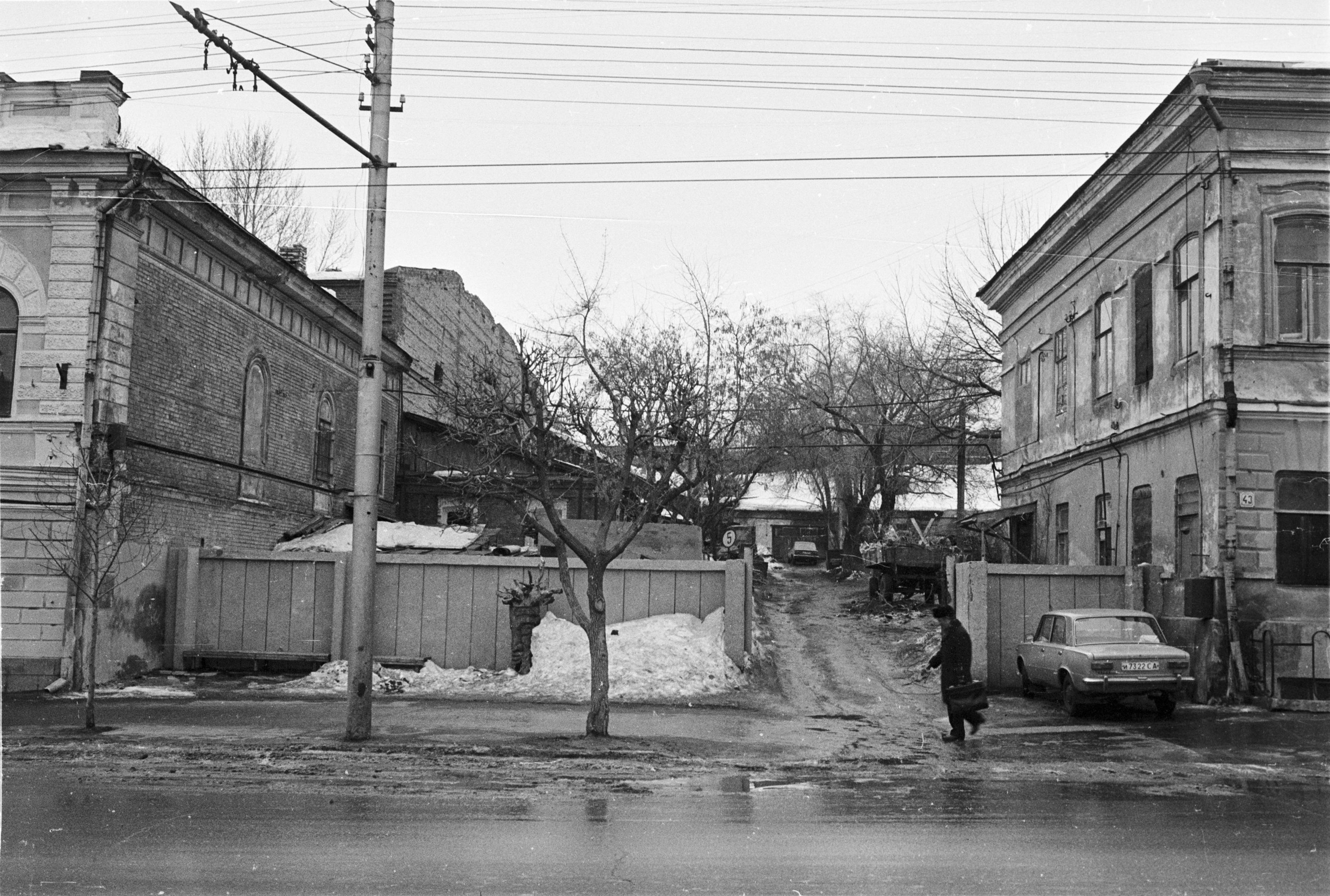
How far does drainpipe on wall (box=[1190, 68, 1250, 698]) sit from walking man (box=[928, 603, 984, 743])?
5246 mm

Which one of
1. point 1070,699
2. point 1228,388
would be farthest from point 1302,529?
point 1070,699

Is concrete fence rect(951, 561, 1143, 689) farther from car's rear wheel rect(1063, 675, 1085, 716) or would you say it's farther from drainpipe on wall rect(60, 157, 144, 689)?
drainpipe on wall rect(60, 157, 144, 689)

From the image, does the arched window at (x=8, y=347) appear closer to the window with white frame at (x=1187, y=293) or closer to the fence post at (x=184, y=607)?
the fence post at (x=184, y=607)

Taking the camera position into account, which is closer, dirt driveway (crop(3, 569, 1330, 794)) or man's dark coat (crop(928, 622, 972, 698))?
dirt driveway (crop(3, 569, 1330, 794))

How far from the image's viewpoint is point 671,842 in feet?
26.9

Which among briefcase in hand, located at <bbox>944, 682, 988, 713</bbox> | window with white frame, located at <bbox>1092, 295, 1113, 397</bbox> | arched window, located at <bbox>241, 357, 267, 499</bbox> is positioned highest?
window with white frame, located at <bbox>1092, 295, 1113, 397</bbox>

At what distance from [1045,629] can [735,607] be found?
502 cm

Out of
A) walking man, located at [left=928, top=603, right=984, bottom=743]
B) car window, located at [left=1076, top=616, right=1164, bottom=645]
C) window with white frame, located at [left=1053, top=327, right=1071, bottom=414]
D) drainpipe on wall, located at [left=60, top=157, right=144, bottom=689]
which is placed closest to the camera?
walking man, located at [left=928, top=603, right=984, bottom=743]

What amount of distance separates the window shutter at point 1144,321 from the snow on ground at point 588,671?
906cm

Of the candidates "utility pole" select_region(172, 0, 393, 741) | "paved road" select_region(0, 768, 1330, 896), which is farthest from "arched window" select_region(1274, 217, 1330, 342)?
"utility pole" select_region(172, 0, 393, 741)

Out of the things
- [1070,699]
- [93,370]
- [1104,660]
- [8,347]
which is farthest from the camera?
[8,347]

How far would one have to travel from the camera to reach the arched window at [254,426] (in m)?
22.9

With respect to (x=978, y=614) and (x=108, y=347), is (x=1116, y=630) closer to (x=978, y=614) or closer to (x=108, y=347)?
(x=978, y=614)

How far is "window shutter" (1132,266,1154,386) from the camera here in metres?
20.2
